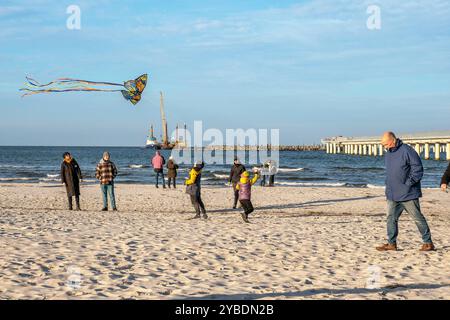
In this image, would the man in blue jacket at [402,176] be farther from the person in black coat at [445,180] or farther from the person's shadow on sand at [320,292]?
the person's shadow on sand at [320,292]

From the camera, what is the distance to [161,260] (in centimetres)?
785

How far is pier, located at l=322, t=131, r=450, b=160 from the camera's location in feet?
232

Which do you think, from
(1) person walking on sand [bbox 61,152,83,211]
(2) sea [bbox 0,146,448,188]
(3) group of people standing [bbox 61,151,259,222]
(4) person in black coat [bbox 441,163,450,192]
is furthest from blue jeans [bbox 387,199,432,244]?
(2) sea [bbox 0,146,448,188]

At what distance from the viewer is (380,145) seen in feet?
299

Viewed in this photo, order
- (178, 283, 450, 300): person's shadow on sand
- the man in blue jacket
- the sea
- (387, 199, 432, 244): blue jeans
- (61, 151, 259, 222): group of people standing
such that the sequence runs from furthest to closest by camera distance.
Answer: the sea, (61, 151, 259, 222): group of people standing, (387, 199, 432, 244): blue jeans, the man in blue jacket, (178, 283, 450, 300): person's shadow on sand

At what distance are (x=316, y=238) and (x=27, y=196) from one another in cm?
1459

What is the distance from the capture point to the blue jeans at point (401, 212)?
8.50 m

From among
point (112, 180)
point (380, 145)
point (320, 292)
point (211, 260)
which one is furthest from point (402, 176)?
point (380, 145)

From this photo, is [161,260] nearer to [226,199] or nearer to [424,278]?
[424,278]

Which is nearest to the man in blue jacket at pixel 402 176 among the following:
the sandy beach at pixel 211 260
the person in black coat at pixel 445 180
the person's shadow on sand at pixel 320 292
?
the person in black coat at pixel 445 180

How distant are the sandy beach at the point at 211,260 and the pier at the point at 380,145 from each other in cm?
6102

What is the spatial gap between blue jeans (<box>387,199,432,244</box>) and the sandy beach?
34cm

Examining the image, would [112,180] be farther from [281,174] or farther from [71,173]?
[281,174]

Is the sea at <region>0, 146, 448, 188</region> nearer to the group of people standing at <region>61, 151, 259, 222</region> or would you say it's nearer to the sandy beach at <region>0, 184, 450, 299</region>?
the group of people standing at <region>61, 151, 259, 222</region>
